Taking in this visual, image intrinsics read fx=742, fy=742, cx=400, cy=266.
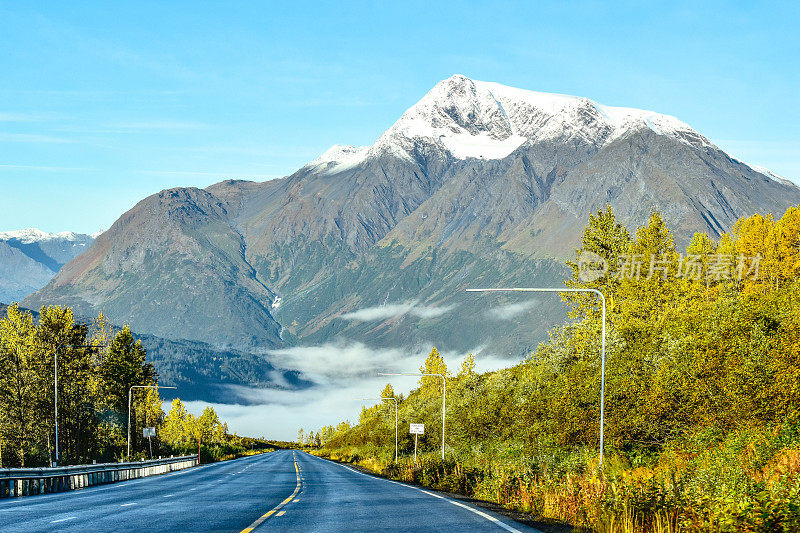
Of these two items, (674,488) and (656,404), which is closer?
(674,488)

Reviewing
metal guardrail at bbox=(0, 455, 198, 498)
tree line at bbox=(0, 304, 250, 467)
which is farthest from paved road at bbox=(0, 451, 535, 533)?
tree line at bbox=(0, 304, 250, 467)

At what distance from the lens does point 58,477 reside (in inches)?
1479

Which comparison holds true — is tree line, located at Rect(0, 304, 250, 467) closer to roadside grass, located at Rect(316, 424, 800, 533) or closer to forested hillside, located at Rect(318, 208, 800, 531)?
forested hillside, located at Rect(318, 208, 800, 531)

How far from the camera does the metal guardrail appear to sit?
32.3 m

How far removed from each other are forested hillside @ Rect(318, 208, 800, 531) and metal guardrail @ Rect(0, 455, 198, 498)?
1928 cm

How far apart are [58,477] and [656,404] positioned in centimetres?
3336

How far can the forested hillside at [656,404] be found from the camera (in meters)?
16.3

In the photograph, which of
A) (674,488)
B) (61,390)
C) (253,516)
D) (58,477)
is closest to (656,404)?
(674,488)

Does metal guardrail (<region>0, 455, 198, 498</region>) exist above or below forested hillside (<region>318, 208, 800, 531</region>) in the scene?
below

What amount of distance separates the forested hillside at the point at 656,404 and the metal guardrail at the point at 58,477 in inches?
759

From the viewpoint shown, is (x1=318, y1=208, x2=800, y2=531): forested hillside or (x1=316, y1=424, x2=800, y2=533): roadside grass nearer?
(x1=316, y1=424, x2=800, y2=533): roadside grass

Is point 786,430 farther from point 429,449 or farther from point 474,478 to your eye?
point 429,449

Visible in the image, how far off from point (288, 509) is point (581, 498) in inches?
327

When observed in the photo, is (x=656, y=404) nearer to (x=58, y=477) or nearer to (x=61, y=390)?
(x=58, y=477)
